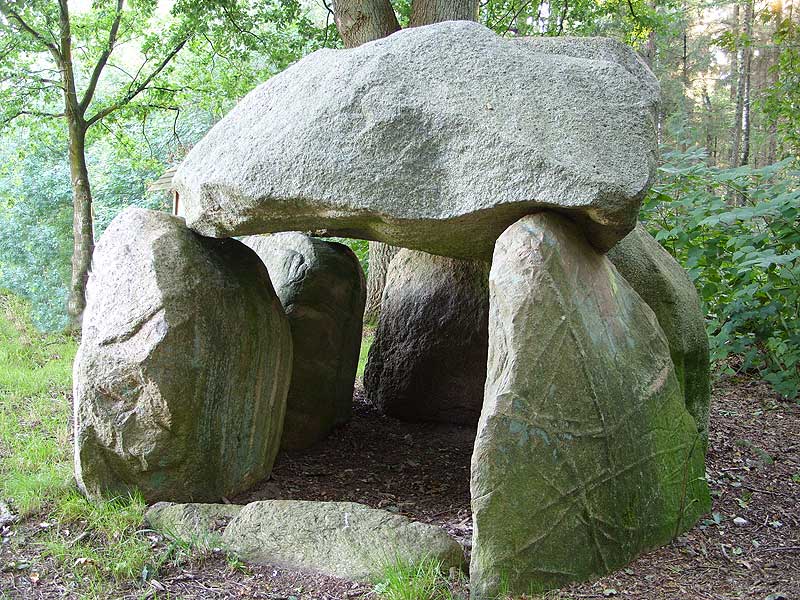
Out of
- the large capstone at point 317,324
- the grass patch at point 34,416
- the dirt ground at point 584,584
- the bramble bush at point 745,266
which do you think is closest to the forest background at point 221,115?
the bramble bush at point 745,266

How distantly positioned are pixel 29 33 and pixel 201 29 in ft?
5.99

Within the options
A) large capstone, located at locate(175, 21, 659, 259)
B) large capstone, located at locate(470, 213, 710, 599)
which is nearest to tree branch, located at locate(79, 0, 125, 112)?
large capstone, located at locate(175, 21, 659, 259)

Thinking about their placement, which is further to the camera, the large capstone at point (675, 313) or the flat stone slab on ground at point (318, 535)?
the large capstone at point (675, 313)

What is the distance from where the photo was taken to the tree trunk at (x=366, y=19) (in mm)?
6742

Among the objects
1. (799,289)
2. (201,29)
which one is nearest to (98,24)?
(201,29)

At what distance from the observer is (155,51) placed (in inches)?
390

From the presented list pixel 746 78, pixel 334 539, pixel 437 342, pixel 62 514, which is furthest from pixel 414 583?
pixel 746 78

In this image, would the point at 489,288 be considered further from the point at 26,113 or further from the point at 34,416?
the point at 26,113

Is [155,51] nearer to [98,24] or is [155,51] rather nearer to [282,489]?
[98,24]

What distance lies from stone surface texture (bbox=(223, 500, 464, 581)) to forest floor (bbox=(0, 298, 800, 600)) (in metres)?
0.07

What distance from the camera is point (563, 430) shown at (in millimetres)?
2988

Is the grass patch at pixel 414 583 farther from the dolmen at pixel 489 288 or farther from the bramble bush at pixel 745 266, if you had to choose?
the bramble bush at pixel 745 266

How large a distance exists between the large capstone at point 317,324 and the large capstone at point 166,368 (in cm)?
78

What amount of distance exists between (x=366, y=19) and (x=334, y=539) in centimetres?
488
